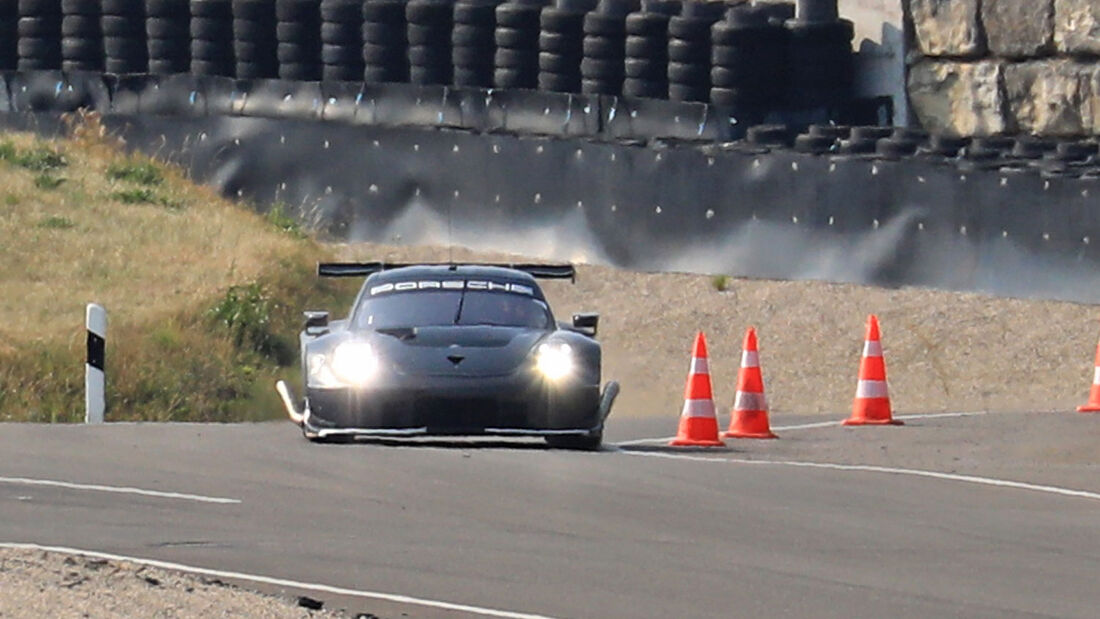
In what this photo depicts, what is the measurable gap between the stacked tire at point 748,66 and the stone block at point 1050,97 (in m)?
2.58

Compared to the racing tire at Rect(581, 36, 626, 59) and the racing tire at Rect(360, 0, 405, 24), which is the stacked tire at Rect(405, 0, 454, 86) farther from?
the racing tire at Rect(581, 36, 626, 59)

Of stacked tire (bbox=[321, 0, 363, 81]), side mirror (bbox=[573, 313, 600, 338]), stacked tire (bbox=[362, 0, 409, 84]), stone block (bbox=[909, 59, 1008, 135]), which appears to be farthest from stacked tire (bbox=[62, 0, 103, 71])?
side mirror (bbox=[573, 313, 600, 338])

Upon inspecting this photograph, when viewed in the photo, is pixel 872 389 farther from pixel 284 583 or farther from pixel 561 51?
pixel 561 51

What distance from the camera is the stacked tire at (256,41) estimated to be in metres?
30.2

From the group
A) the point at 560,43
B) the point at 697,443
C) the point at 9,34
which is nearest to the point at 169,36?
the point at 9,34

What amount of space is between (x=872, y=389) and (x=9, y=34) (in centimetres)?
1718

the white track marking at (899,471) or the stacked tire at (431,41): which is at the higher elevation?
the stacked tire at (431,41)

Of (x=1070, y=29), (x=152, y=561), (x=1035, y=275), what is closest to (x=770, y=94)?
(x=1070, y=29)

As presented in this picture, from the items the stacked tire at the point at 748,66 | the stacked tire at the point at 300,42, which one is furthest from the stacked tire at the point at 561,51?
the stacked tire at the point at 300,42

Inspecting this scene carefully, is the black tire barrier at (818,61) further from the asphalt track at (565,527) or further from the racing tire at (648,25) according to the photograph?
the asphalt track at (565,527)

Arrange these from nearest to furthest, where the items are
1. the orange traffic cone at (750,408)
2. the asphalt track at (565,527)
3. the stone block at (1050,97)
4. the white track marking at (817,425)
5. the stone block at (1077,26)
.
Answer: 1. the asphalt track at (565,527)
2. the orange traffic cone at (750,408)
3. the white track marking at (817,425)
4. the stone block at (1077,26)
5. the stone block at (1050,97)

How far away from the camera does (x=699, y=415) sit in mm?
16047

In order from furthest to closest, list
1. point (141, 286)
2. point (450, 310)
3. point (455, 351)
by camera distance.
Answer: point (141, 286) → point (450, 310) → point (455, 351)

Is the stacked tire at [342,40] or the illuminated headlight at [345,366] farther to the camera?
the stacked tire at [342,40]
